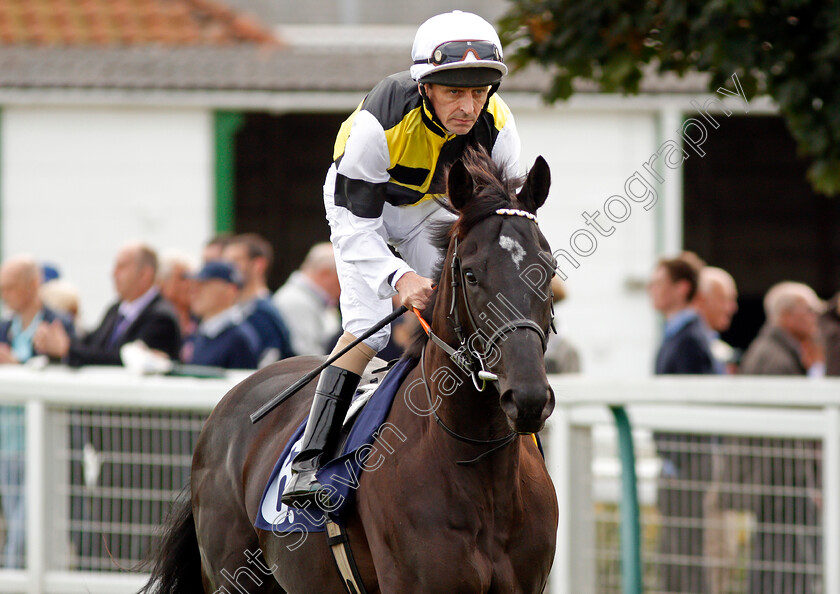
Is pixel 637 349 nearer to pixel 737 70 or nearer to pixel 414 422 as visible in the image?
pixel 737 70

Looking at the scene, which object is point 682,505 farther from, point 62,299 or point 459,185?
point 62,299

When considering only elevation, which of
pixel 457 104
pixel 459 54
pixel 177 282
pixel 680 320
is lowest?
pixel 680 320

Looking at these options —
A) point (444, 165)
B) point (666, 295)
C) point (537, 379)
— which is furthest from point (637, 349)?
point (537, 379)

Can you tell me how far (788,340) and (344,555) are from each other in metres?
4.18

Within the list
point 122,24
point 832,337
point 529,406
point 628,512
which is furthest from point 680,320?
point 122,24

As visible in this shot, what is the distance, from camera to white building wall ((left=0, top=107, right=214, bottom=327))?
11.0 m

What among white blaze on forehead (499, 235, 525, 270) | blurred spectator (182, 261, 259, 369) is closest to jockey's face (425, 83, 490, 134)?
white blaze on forehead (499, 235, 525, 270)

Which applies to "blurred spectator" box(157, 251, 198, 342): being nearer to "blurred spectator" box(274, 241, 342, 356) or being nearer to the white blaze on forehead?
"blurred spectator" box(274, 241, 342, 356)

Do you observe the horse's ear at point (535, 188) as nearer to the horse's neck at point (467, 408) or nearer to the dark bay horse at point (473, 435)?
the dark bay horse at point (473, 435)

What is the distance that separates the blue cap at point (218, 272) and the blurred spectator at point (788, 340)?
10.2 feet

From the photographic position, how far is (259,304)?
278 inches

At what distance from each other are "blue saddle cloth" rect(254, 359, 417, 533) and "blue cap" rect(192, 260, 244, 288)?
9.72 ft

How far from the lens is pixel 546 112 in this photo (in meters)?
10.8

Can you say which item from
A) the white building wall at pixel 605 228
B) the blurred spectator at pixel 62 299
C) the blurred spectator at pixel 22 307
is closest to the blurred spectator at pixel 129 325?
the blurred spectator at pixel 22 307
